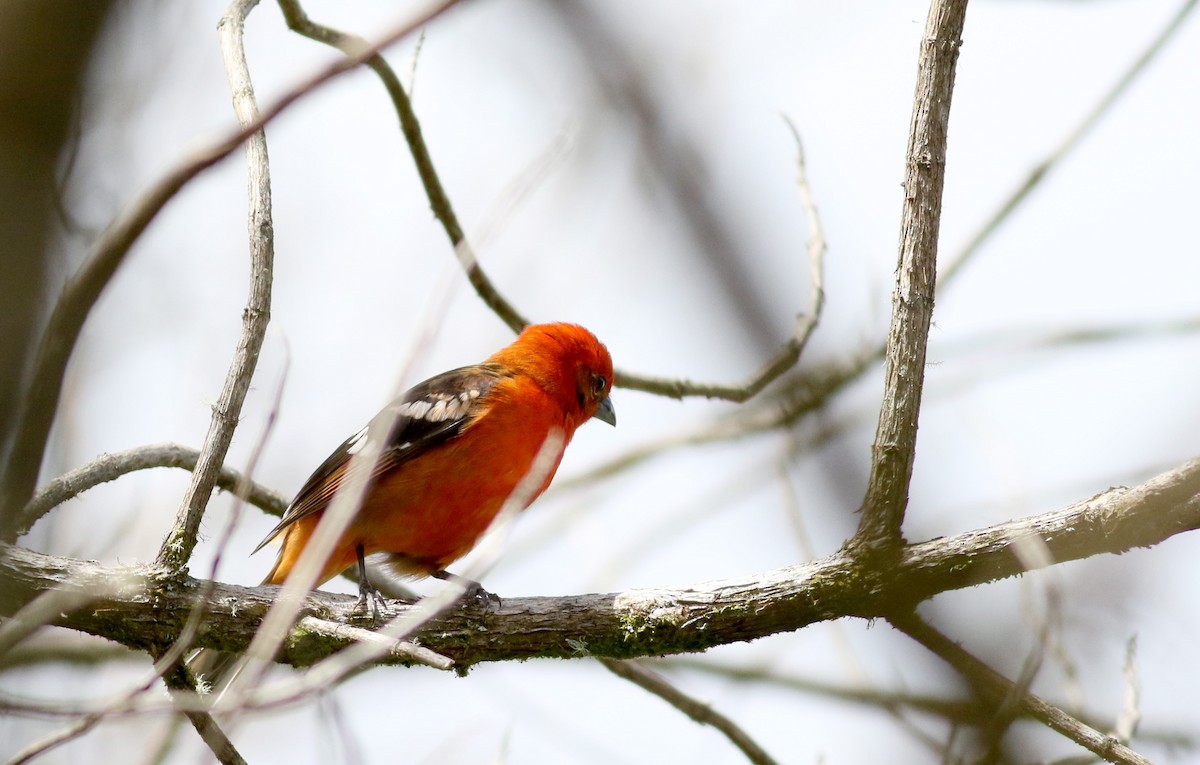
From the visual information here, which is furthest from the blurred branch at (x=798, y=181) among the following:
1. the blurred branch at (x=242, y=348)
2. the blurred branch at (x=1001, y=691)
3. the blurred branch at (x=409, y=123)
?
→ the blurred branch at (x=1001, y=691)

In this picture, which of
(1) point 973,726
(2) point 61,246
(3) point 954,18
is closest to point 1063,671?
(1) point 973,726

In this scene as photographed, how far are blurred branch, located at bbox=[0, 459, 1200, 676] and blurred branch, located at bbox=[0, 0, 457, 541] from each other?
1965mm

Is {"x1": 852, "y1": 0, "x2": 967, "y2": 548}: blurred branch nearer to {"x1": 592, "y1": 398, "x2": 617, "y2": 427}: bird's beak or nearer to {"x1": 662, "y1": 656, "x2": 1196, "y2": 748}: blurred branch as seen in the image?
{"x1": 662, "y1": 656, "x2": 1196, "y2": 748}: blurred branch

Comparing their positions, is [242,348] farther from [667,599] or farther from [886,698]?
[886,698]

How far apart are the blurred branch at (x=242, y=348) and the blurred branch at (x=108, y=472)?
0.28 meters

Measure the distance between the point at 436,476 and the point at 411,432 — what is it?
31cm

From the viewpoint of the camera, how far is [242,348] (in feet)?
12.1

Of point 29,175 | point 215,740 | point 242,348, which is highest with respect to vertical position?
point 242,348

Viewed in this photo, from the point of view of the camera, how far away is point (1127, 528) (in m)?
3.34

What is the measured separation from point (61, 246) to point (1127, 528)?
3.04 metres

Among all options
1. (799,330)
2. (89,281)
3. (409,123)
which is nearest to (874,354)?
(799,330)

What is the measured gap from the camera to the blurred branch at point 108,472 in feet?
14.4

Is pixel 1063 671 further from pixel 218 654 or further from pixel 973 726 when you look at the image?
pixel 218 654

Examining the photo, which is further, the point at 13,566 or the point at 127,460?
the point at 127,460
